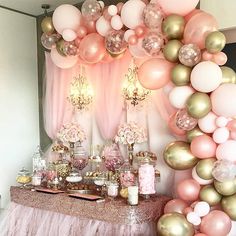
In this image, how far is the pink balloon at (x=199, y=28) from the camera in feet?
7.77

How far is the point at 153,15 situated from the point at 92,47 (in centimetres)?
67

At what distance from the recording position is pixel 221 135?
2369mm

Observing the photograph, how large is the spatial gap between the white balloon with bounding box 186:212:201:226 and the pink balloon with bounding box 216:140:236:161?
430mm

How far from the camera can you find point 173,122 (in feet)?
8.70

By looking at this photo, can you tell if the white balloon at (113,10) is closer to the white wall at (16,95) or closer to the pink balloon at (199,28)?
the pink balloon at (199,28)

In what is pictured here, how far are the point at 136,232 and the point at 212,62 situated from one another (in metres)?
1.34

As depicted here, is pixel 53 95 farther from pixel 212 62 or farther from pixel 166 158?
pixel 212 62

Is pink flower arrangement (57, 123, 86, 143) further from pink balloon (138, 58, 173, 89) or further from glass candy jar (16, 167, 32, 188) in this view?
pink balloon (138, 58, 173, 89)

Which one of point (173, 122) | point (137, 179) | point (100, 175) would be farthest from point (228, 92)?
point (100, 175)

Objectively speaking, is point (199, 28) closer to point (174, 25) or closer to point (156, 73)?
point (174, 25)

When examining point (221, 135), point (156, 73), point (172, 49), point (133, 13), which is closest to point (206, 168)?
point (221, 135)

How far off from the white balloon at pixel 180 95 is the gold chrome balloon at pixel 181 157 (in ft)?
1.01

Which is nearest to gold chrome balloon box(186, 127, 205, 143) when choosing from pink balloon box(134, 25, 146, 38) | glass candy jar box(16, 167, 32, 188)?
pink balloon box(134, 25, 146, 38)

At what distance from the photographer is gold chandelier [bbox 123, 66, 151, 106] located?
10.4 feet
